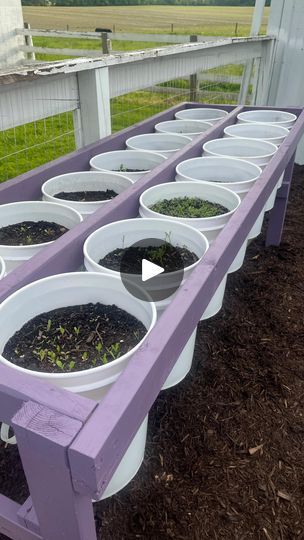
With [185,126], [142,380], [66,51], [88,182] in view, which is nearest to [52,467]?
[142,380]

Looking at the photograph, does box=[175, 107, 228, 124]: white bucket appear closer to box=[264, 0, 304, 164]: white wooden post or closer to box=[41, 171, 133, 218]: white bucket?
box=[41, 171, 133, 218]: white bucket

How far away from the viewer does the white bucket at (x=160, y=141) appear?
2.53 meters

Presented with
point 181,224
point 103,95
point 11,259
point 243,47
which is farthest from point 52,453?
point 243,47

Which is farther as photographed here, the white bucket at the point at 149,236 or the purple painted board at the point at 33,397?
the white bucket at the point at 149,236

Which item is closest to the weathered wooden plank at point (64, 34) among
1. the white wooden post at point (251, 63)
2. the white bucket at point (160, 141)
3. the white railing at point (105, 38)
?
the white railing at point (105, 38)

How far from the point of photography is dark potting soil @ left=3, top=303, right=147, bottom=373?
107 cm

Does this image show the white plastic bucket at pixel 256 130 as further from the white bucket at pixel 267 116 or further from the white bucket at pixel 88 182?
the white bucket at pixel 88 182

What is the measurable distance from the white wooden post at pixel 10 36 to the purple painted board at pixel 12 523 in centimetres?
868

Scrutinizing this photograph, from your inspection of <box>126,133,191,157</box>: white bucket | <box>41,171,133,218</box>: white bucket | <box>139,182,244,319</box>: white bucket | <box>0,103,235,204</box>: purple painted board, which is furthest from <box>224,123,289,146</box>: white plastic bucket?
<box>41,171,133,218</box>: white bucket

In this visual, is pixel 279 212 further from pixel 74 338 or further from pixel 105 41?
pixel 105 41

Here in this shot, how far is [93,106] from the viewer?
89.1 inches

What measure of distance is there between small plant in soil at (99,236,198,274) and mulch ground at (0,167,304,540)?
0.78 metres

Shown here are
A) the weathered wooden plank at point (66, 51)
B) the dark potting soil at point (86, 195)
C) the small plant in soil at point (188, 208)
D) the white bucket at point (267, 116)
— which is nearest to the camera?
the small plant in soil at point (188, 208)

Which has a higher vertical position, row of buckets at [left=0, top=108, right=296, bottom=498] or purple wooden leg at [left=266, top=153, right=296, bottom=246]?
row of buckets at [left=0, top=108, right=296, bottom=498]
